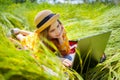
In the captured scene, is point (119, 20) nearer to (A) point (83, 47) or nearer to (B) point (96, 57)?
(B) point (96, 57)

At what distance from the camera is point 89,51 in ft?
7.93

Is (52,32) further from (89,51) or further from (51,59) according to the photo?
(51,59)

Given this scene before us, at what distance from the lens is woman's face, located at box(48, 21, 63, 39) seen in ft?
8.66

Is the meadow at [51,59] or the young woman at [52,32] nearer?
the meadow at [51,59]

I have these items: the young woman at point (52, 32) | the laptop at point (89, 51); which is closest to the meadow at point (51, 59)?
the laptop at point (89, 51)

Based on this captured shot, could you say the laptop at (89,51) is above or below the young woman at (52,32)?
below

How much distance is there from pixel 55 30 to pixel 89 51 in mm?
349

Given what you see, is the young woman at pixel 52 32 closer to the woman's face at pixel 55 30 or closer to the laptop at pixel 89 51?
the woman's face at pixel 55 30

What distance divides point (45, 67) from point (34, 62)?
7cm

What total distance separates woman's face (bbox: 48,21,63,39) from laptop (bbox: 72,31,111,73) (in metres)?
0.27

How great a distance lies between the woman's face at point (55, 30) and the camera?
8.66 feet

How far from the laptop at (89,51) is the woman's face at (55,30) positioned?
27 cm

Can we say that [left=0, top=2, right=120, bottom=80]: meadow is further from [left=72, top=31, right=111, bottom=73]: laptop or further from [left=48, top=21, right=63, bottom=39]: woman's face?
[left=48, top=21, right=63, bottom=39]: woman's face

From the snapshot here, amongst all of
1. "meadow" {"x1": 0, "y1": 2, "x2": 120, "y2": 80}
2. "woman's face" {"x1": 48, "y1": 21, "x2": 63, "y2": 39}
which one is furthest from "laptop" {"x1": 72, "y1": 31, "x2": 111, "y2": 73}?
"woman's face" {"x1": 48, "y1": 21, "x2": 63, "y2": 39}
